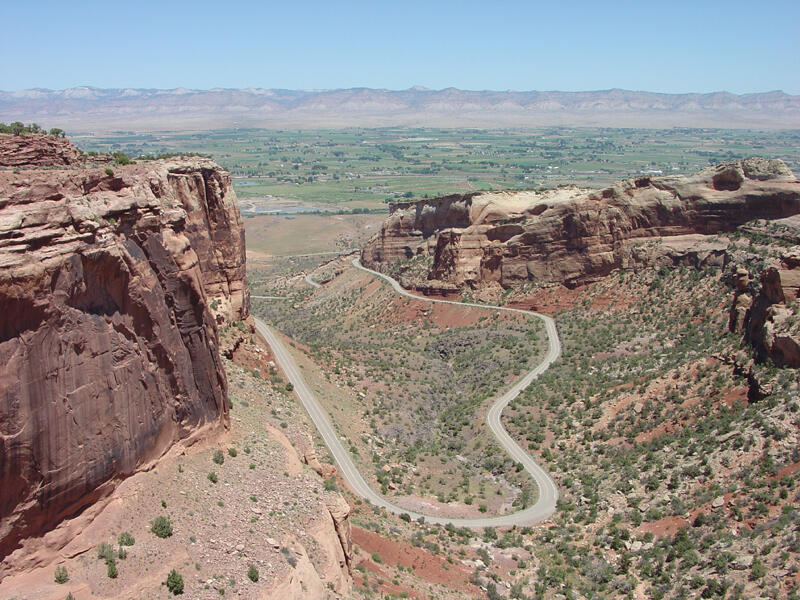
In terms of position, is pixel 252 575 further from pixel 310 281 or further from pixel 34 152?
pixel 310 281

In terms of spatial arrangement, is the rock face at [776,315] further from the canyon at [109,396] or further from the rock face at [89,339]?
the rock face at [89,339]

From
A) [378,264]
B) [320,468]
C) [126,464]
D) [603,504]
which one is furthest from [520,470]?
[378,264]

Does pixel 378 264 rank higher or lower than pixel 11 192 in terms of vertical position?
lower

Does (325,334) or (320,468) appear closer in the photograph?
(320,468)

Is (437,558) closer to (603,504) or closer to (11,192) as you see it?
(603,504)

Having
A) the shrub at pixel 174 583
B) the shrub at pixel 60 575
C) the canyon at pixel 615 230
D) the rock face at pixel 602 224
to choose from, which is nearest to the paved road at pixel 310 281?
the canyon at pixel 615 230

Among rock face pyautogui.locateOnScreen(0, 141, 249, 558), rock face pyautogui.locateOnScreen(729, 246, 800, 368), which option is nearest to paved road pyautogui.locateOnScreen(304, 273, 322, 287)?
rock face pyautogui.locateOnScreen(729, 246, 800, 368)
